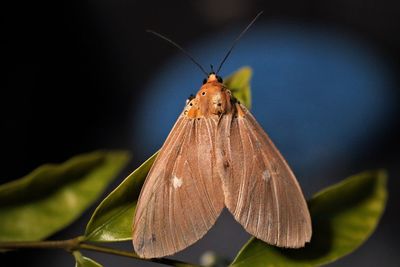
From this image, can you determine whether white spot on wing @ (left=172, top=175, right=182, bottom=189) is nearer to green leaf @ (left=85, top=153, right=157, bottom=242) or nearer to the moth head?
green leaf @ (left=85, top=153, right=157, bottom=242)

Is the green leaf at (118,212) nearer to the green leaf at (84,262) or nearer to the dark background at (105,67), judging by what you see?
the green leaf at (84,262)

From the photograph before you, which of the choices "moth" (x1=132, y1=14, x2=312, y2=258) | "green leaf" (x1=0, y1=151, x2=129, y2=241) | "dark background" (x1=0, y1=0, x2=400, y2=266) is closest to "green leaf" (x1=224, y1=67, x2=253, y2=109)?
"moth" (x1=132, y1=14, x2=312, y2=258)

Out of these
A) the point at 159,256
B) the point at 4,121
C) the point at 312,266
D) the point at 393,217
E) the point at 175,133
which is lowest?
the point at 393,217

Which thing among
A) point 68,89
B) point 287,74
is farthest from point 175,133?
point 68,89

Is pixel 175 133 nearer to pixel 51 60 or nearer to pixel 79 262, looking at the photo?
pixel 79 262

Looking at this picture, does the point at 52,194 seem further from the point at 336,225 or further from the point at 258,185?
the point at 336,225

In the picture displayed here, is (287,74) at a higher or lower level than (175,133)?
higher
